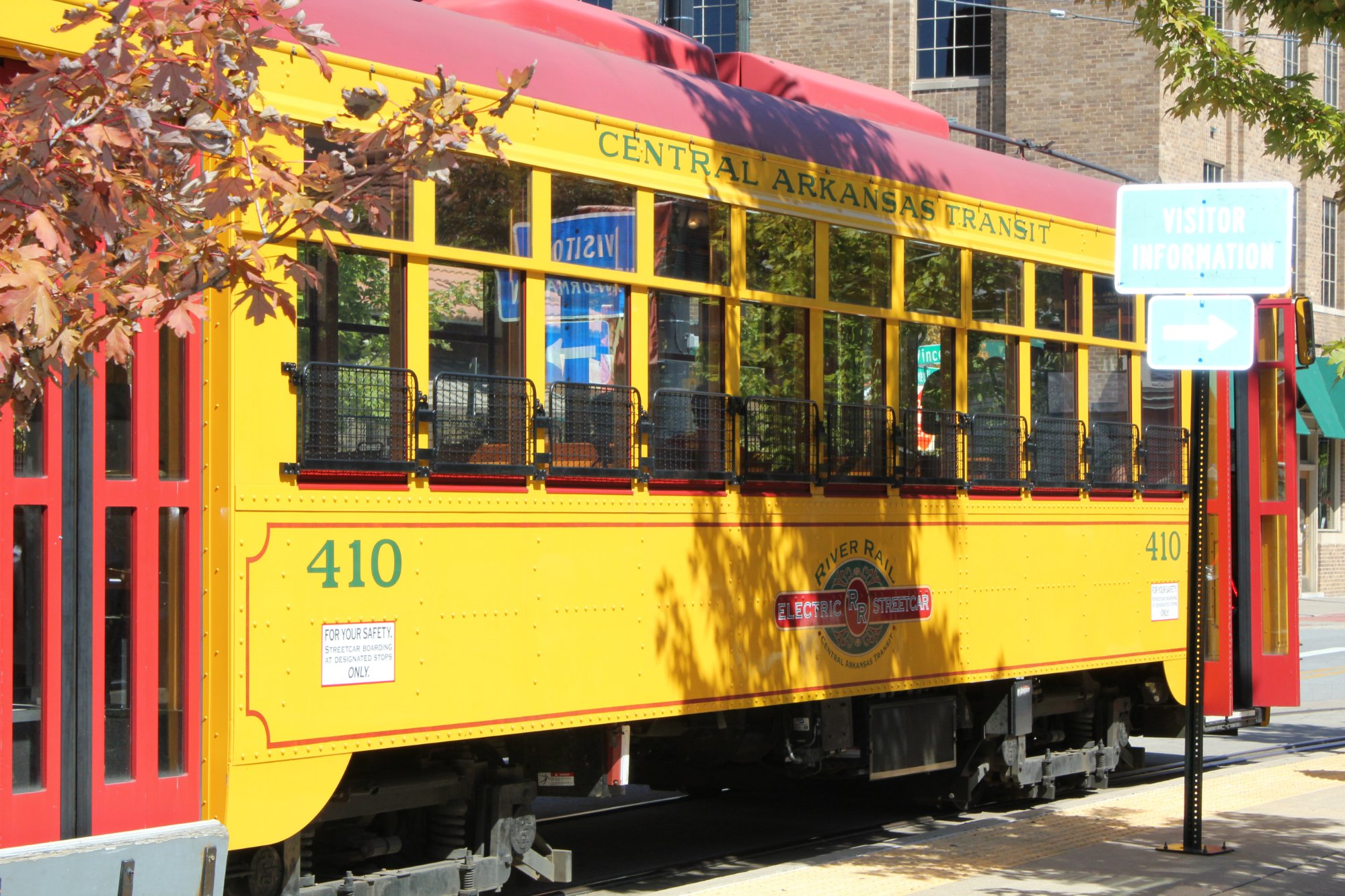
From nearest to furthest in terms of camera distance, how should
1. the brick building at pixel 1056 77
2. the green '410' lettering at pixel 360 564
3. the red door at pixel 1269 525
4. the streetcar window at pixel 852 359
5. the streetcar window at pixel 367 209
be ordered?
1. the streetcar window at pixel 367 209
2. the green '410' lettering at pixel 360 564
3. the streetcar window at pixel 852 359
4. the red door at pixel 1269 525
5. the brick building at pixel 1056 77

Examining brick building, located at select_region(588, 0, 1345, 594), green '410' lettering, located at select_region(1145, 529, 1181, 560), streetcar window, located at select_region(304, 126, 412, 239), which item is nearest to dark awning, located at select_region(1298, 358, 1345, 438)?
brick building, located at select_region(588, 0, 1345, 594)

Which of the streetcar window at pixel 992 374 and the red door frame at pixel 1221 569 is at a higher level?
the streetcar window at pixel 992 374

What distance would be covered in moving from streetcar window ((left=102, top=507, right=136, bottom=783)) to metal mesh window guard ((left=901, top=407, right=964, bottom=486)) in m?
4.41

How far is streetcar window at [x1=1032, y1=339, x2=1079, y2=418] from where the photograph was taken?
965 centimetres

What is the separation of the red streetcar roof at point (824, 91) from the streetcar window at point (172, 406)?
12.6 ft

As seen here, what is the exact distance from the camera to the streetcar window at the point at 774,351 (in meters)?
7.82

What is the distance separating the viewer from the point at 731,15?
2945cm

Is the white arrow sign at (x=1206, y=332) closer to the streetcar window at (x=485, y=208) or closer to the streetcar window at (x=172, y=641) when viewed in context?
the streetcar window at (x=485, y=208)

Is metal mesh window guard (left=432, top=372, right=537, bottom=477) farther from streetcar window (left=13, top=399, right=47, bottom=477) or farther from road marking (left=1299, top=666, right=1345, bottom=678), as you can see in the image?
road marking (left=1299, top=666, right=1345, bottom=678)

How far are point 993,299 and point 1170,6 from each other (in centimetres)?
246

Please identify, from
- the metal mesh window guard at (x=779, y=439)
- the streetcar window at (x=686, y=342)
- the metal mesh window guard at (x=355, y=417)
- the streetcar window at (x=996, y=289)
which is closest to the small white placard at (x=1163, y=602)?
the streetcar window at (x=996, y=289)

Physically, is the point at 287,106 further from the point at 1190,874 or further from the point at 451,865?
the point at 1190,874

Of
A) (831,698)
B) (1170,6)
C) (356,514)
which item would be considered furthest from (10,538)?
(1170,6)

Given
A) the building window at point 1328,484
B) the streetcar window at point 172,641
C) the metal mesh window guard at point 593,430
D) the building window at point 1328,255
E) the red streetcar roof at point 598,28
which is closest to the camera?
the streetcar window at point 172,641
